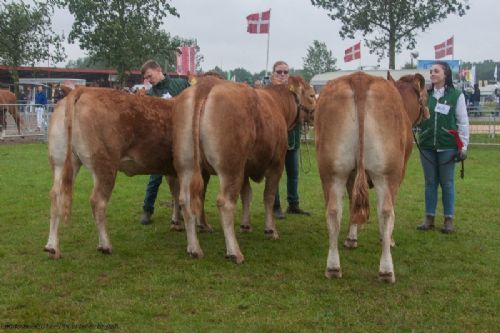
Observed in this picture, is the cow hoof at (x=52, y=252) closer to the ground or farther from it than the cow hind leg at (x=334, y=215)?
closer to the ground

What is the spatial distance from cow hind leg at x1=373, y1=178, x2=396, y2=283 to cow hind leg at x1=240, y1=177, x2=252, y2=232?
7.66 feet

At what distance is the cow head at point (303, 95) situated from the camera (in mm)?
7833

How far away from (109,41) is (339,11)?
15.6 meters

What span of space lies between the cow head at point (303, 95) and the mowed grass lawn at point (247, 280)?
166cm

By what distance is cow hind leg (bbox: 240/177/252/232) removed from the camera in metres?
7.37

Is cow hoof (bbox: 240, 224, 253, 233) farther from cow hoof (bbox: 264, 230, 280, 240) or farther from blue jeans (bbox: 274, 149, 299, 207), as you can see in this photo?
blue jeans (bbox: 274, 149, 299, 207)

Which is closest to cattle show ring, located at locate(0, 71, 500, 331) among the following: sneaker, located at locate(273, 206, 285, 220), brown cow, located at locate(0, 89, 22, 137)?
sneaker, located at locate(273, 206, 285, 220)

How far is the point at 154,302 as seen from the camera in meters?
4.87

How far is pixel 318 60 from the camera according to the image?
7788cm

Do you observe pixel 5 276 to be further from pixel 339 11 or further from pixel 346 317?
pixel 339 11

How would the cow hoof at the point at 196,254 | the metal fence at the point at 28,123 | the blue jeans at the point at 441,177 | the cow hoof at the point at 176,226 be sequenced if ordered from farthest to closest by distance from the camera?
the metal fence at the point at 28,123, the cow hoof at the point at 176,226, the blue jeans at the point at 441,177, the cow hoof at the point at 196,254

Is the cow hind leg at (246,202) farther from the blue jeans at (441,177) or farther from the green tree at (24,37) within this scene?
the green tree at (24,37)

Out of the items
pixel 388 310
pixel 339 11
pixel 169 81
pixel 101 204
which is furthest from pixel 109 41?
pixel 388 310

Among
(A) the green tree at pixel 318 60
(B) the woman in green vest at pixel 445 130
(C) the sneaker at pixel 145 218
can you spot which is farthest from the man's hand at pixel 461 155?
(A) the green tree at pixel 318 60
